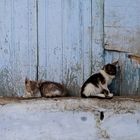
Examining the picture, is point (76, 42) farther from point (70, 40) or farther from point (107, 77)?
point (107, 77)

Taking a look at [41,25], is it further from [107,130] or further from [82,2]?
[107,130]

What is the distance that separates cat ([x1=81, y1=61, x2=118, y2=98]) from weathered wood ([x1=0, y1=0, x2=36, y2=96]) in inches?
15.2

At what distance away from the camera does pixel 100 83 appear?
352 cm

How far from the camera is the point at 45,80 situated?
367cm

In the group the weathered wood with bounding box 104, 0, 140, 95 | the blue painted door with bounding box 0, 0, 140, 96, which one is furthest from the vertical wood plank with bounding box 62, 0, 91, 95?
the weathered wood with bounding box 104, 0, 140, 95

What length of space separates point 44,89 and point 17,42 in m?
0.35

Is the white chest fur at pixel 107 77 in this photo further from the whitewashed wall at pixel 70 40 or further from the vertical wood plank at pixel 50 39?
the vertical wood plank at pixel 50 39

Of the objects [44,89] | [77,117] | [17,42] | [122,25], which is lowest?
[77,117]

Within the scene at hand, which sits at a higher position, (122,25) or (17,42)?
(122,25)

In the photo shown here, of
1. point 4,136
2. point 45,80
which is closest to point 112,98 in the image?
point 45,80

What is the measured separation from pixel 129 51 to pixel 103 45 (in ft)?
0.56

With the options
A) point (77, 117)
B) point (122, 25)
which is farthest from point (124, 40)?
point (77, 117)

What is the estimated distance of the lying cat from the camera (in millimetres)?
3592

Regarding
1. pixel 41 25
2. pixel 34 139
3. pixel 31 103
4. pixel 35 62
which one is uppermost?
pixel 41 25
